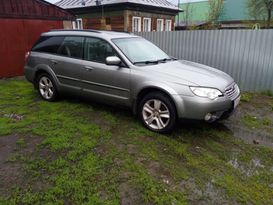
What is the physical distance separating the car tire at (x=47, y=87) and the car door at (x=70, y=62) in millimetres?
359

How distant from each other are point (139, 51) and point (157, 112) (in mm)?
1418

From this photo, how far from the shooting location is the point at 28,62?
612 cm

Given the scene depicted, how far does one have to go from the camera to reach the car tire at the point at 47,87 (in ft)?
18.8

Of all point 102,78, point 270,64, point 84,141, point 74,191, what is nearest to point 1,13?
point 102,78

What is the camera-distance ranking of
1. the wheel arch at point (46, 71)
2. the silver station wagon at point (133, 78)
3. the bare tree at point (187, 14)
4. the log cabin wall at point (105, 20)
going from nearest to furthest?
the silver station wagon at point (133, 78)
the wheel arch at point (46, 71)
the log cabin wall at point (105, 20)
the bare tree at point (187, 14)

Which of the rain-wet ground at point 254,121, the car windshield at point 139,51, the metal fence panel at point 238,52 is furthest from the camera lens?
the metal fence panel at point 238,52

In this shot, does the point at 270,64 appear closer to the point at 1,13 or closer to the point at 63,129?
the point at 63,129

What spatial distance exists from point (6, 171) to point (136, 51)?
307cm

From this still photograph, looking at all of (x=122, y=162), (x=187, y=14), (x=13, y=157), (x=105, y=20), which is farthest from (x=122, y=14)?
(x=187, y=14)

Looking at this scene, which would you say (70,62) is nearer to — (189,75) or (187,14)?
(189,75)

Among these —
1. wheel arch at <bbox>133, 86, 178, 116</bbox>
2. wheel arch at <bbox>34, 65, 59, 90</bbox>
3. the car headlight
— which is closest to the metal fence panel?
the car headlight

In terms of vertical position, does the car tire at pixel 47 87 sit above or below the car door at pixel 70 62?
below

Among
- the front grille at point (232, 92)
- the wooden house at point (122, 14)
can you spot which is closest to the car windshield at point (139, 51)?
the front grille at point (232, 92)

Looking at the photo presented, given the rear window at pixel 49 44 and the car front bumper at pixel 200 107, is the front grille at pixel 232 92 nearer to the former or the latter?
the car front bumper at pixel 200 107
